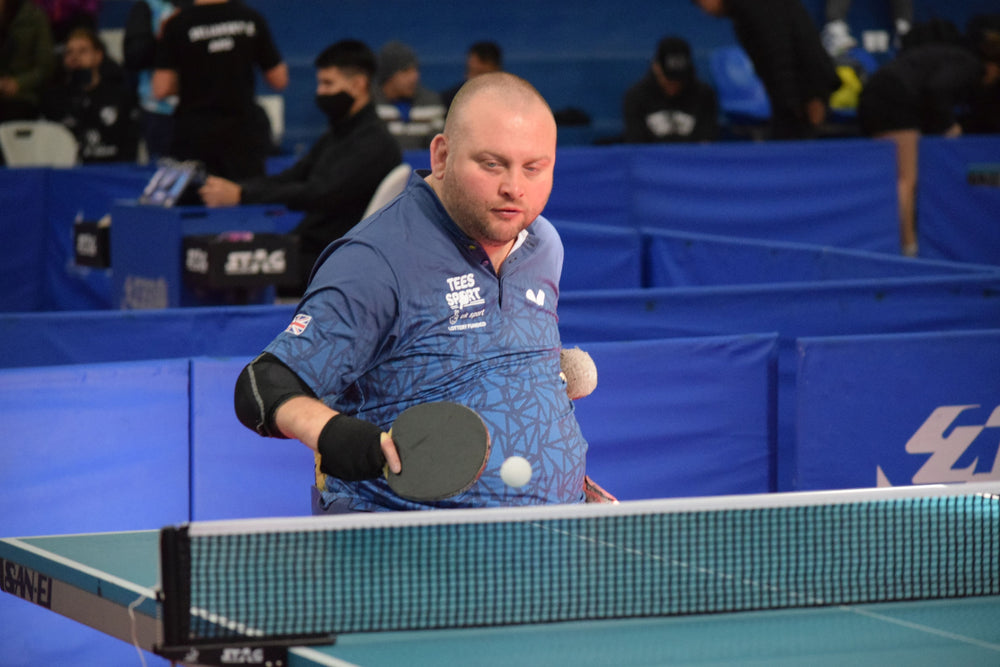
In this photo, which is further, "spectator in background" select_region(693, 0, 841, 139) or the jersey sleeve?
"spectator in background" select_region(693, 0, 841, 139)

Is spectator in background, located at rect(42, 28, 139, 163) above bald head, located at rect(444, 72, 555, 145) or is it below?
above

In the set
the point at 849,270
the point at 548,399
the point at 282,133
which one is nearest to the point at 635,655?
the point at 548,399

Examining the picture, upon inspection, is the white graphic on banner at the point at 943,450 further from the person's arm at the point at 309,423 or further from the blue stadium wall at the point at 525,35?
the blue stadium wall at the point at 525,35

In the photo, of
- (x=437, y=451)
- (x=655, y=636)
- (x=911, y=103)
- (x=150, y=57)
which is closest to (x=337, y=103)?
(x=150, y=57)

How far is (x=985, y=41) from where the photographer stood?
12195 mm

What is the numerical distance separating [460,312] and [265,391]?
1.62ft

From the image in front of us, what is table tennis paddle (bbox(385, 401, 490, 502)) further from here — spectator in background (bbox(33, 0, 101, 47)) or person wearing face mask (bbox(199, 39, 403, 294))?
spectator in background (bbox(33, 0, 101, 47))

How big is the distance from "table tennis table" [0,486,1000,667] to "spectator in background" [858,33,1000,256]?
7384 millimetres

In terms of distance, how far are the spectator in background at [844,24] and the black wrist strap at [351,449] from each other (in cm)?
1257

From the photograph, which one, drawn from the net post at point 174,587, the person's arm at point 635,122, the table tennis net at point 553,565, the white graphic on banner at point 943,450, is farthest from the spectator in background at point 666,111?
the net post at point 174,587

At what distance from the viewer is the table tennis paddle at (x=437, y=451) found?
1996 mm

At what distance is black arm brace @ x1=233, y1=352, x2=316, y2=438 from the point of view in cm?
221

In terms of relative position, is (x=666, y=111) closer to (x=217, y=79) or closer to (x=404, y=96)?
(x=404, y=96)

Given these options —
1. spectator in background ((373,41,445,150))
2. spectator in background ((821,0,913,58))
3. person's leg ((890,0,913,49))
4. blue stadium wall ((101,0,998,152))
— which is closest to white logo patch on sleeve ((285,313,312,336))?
spectator in background ((373,41,445,150))
